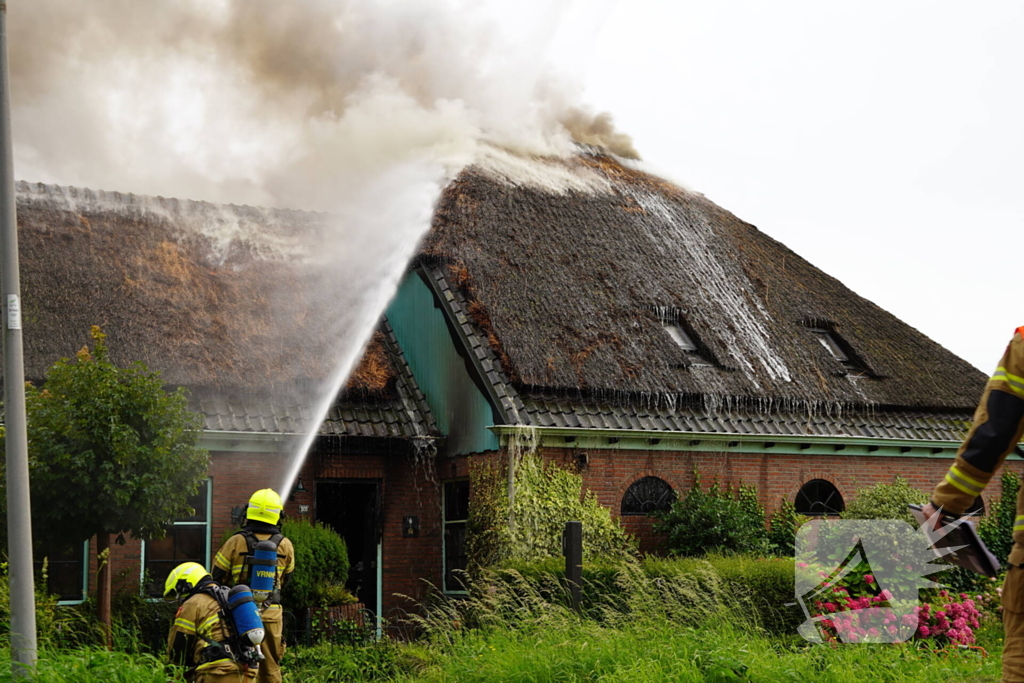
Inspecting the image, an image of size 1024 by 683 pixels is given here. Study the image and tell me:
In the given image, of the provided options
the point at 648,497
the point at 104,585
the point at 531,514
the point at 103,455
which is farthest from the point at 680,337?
the point at 104,585

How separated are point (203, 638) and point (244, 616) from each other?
29 cm

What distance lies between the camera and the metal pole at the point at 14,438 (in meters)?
7.51

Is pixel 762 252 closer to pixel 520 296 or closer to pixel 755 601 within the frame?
pixel 520 296

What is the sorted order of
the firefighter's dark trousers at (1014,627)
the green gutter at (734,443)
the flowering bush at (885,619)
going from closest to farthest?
the firefighter's dark trousers at (1014,627), the flowering bush at (885,619), the green gutter at (734,443)

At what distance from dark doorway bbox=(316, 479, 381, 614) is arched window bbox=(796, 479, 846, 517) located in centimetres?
671

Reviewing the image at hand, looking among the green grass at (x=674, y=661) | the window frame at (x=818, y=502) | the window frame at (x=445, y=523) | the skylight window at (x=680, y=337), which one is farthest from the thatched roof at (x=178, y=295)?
the window frame at (x=818, y=502)

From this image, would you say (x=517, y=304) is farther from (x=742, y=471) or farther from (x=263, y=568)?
(x=263, y=568)

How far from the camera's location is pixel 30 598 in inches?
298

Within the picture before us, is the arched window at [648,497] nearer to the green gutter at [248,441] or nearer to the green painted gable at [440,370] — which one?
the green painted gable at [440,370]

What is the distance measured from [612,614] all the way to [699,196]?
42.2 feet

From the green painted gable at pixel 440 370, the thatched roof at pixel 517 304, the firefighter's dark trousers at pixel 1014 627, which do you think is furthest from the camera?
the green painted gable at pixel 440 370

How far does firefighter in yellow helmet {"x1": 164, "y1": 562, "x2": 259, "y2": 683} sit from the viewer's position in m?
6.74

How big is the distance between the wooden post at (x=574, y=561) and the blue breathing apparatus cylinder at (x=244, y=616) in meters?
4.80

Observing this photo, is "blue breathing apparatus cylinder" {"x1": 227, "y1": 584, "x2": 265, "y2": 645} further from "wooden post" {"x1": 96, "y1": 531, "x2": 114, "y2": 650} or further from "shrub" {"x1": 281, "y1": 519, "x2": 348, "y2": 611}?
"shrub" {"x1": 281, "y1": 519, "x2": 348, "y2": 611}
